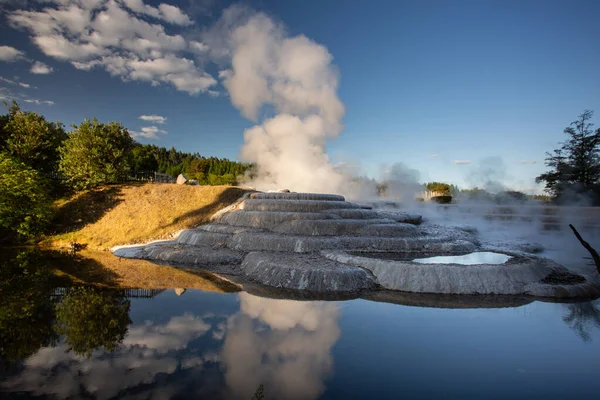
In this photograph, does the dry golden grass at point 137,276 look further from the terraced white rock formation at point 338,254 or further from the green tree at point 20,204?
the green tree at point 20,204

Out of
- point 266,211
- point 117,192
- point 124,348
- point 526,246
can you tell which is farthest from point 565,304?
point 117,192

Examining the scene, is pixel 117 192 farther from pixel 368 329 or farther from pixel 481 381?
pixel 481 381

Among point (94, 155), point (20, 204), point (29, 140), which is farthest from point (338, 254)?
point (29, 140)

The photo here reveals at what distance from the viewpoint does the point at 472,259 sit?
1210 centimetres

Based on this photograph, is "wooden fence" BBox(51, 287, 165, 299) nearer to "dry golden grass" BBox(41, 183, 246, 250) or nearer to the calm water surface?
the calm water surface

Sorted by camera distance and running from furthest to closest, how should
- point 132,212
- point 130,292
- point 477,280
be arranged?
point 132,212 < point 130,292 < point 477,280

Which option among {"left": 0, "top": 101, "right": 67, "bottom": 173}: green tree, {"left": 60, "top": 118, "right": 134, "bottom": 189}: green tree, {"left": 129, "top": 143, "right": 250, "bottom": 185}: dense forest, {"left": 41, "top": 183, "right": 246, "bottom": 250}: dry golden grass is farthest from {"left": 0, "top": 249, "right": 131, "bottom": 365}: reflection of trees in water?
{"left": 129, "top": 143, "right": 250, "bottom": 185}: dense forest

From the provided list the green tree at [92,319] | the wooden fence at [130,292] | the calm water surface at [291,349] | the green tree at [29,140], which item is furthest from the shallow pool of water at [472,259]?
the green tree at [29,140]

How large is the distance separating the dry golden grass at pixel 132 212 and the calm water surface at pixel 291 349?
10.9 m

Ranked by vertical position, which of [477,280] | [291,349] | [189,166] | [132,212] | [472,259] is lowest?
[291,349]

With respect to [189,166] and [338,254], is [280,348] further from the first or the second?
[189,166]

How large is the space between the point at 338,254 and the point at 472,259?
15.3 feet

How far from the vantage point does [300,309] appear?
28.6 feet

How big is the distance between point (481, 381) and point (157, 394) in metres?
5.00
